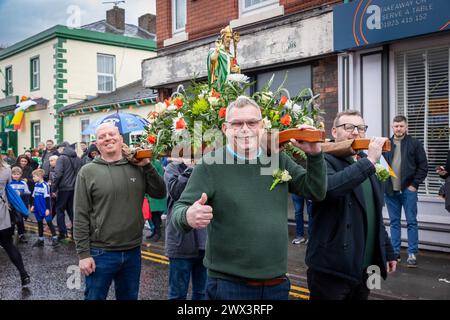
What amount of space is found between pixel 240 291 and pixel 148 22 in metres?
28.2

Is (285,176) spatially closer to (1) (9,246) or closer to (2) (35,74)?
(1) (9,246)

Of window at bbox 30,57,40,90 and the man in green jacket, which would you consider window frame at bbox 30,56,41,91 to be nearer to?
window at bbox 30,57,40,90

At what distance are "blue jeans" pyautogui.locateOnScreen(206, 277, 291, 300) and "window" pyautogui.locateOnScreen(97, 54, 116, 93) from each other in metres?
21.9

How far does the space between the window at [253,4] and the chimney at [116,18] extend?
18113mm

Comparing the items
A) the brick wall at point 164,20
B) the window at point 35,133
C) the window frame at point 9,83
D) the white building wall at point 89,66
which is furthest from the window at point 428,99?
the window frame at point 9,83

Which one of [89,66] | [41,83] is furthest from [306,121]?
[41,83]

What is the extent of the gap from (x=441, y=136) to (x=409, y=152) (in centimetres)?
119

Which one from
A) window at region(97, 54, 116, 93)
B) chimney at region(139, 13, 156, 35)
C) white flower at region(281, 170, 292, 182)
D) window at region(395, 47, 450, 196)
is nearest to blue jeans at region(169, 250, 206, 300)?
white flower at region(281, 170, 292, 182)

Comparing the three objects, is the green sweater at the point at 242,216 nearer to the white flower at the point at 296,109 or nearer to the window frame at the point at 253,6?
the white flower at the point at 296,109

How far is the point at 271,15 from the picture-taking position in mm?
10070

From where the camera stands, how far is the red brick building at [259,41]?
355 inches

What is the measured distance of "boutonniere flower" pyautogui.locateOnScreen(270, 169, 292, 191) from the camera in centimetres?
272
